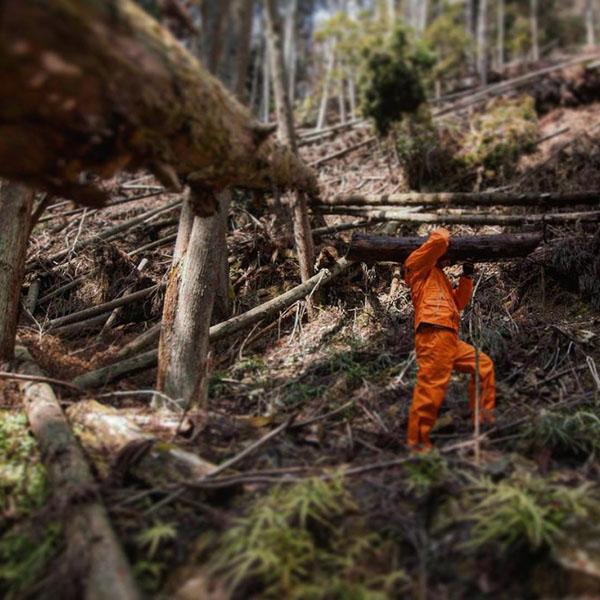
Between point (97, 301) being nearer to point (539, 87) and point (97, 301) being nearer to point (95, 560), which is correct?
point (95, 560)

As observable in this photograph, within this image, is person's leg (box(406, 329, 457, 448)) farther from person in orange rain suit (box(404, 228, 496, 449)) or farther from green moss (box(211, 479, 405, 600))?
green moss (box(211, 479, 405, 600))

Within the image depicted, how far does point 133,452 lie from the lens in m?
3.35

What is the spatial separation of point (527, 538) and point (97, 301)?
6.02 metres

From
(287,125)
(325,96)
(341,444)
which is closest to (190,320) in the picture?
(341,444)

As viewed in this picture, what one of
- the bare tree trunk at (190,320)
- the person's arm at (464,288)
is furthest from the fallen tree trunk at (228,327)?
the person's arm at (464,288)

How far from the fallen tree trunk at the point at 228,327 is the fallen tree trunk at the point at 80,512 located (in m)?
0.79

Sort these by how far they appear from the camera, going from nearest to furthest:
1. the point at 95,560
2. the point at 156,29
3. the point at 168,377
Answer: the point at 95,560 < the point at 156,29 < the point at 168,377

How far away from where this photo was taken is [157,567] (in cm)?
255

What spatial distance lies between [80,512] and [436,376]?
283 cm

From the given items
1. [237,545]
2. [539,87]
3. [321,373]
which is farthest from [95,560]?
[539,87]

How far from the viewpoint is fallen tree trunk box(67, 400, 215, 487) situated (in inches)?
129

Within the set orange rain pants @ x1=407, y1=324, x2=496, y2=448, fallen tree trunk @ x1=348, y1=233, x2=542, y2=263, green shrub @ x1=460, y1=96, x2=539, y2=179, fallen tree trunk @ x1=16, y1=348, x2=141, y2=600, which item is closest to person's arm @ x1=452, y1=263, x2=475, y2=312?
fallen tree trunk @ x1=348, y1=233, x2=542, y2=263

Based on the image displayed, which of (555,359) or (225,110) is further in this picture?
(555,359)

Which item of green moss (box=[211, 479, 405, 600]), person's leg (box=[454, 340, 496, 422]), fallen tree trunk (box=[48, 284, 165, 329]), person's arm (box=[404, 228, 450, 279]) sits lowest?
green moss (box=[211, 479, 405, 600])
